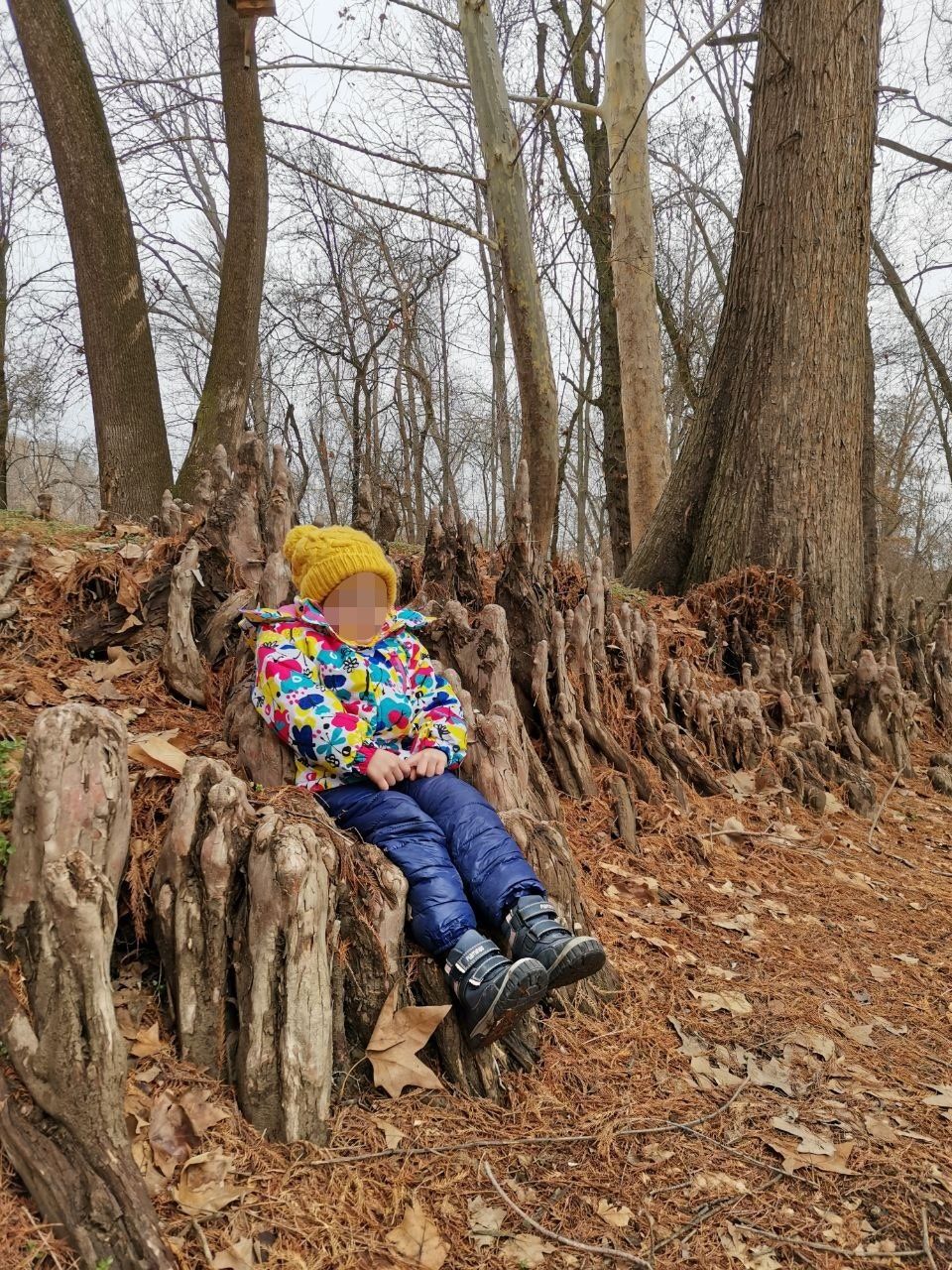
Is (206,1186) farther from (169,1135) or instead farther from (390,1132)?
(390,1132)

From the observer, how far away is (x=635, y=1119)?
7.08ft

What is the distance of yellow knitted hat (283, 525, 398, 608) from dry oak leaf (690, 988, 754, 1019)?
73.1 inches

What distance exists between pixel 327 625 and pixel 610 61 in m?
8.62

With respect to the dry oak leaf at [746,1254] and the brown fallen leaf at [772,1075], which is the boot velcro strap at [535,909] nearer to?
the brown fallen leaf at [772,1075]

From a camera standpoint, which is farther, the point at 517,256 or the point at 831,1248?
the point at 517,256

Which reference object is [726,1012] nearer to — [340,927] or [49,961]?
[340,927]

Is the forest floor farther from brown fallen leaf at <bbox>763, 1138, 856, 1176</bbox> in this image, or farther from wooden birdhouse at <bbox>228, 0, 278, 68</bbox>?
wooden birdhouse at <bbox>228, 0, 278, 68</bbox>

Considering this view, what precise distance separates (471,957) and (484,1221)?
23.9 inches

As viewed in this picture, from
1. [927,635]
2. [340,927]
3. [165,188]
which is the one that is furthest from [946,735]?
[165,188]

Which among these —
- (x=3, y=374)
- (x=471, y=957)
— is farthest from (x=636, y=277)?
(x=3, y=374)

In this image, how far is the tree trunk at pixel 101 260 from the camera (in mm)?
6402

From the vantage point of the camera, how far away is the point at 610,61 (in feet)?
28.0

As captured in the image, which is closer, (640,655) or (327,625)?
(327,625)

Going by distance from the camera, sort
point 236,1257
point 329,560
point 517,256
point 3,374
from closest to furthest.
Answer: point 236,1257 < point 329,560 < point 517,256 < point 3,374
